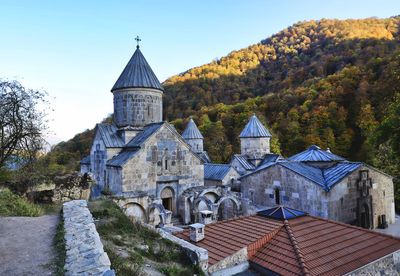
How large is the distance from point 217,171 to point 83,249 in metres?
14.5

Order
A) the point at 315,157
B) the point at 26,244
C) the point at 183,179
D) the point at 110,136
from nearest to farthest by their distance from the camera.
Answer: the point at 26,244, the point at 315,157, the point at 183,179, the point at 110,136

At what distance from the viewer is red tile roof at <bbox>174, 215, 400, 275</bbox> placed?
5742 mm

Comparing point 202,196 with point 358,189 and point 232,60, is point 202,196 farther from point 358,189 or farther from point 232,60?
point 232,60

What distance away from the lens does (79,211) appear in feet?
20.0

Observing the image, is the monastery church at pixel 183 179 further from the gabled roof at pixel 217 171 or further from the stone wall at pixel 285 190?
the gabled roof at pixel 217 171

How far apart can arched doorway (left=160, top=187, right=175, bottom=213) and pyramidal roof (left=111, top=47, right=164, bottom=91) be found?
244 inches

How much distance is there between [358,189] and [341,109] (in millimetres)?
25364

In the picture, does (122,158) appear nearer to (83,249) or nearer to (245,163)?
(245,163)

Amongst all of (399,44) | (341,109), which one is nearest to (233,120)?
(341,109)

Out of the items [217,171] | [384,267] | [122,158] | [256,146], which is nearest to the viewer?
[384,267]

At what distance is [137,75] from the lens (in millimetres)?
15297

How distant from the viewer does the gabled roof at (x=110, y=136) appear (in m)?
14.2

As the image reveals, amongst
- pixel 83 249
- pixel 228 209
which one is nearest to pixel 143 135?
pixel 228 209

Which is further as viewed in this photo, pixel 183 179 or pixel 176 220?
pixel 183 179
